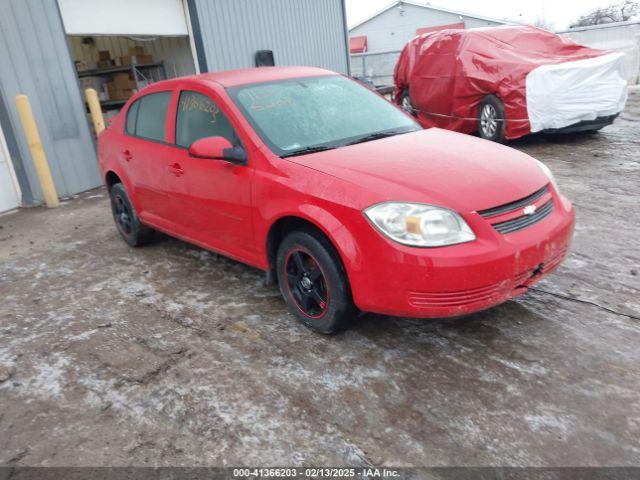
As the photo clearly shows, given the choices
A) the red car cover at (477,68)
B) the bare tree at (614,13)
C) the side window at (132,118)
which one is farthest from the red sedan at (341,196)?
the bare tree at (614,13)

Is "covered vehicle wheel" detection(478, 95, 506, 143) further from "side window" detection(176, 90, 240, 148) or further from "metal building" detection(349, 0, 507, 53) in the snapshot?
"metal building" detection(349, 0, 507, 53)

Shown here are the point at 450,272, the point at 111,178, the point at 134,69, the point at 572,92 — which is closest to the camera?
the point at 450,272

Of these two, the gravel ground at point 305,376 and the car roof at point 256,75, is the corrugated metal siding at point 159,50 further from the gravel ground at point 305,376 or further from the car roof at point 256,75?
the gravel ground at point 305,376

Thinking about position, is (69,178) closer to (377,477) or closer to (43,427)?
(43,427)

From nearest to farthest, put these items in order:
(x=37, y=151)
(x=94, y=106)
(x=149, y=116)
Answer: (x=149, y=116) < (x=37, y=151) < (x=94, y=106)

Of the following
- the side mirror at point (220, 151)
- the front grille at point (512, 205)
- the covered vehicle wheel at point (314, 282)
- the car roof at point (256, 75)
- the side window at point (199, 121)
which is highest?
the car roof at point (256, 75)

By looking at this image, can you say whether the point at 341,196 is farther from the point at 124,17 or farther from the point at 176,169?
the point at 124,17

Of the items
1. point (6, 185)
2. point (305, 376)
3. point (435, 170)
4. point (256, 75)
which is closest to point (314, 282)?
point (305, 376)

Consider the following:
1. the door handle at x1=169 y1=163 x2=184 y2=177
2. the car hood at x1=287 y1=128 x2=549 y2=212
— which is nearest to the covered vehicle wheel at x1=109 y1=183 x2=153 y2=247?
the door handle at x1=169 y1=163 x2=184 y2=177

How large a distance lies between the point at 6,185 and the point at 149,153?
4132mm

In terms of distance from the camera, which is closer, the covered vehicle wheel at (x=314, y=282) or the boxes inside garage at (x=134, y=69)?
the covered vehicle wheel at (x=314, y=282)

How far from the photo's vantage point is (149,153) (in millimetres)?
4344

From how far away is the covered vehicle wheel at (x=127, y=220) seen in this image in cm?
496

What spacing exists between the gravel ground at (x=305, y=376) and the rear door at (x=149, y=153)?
0.67m
